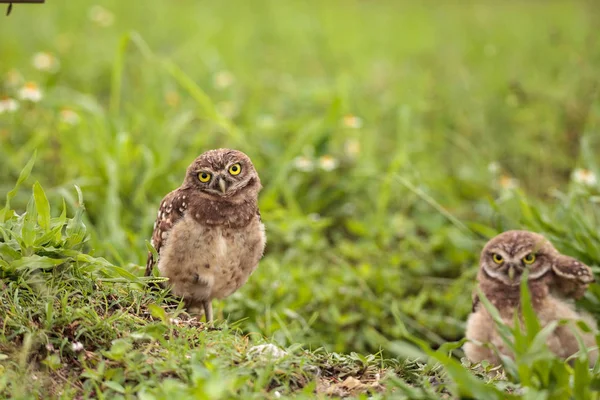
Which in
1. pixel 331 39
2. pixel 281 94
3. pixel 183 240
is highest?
pixel 331 39

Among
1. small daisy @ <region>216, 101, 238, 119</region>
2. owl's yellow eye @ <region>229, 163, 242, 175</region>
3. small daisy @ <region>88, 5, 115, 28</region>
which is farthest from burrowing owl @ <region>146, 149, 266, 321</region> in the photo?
small daisy @ <region>88, 5, 115, 28</region>

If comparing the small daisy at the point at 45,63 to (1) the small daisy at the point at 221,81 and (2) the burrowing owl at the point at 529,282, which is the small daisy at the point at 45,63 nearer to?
(1) the small daisy at the point at 221,81

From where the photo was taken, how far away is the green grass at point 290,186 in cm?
323

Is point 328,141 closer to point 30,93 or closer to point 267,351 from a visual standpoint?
point 30,93

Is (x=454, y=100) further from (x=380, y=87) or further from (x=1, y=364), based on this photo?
(x=1, y=364)

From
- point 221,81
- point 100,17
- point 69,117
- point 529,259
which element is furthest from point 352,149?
point 100,17

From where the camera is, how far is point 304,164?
6676mm

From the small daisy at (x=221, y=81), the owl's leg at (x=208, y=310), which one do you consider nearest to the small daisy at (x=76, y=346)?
the owl's leg at (x=208, y=310)

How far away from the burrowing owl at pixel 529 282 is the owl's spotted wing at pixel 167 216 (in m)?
1.93

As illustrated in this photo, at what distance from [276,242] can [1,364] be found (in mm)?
3306

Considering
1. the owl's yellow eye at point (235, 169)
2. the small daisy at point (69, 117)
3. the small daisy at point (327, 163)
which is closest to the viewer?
the owl's yellow eye at point (235, 169)

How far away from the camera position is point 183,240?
4094mm

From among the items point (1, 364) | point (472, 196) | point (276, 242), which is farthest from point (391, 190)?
point (1, 364)

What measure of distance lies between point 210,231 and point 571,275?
7.23ft
